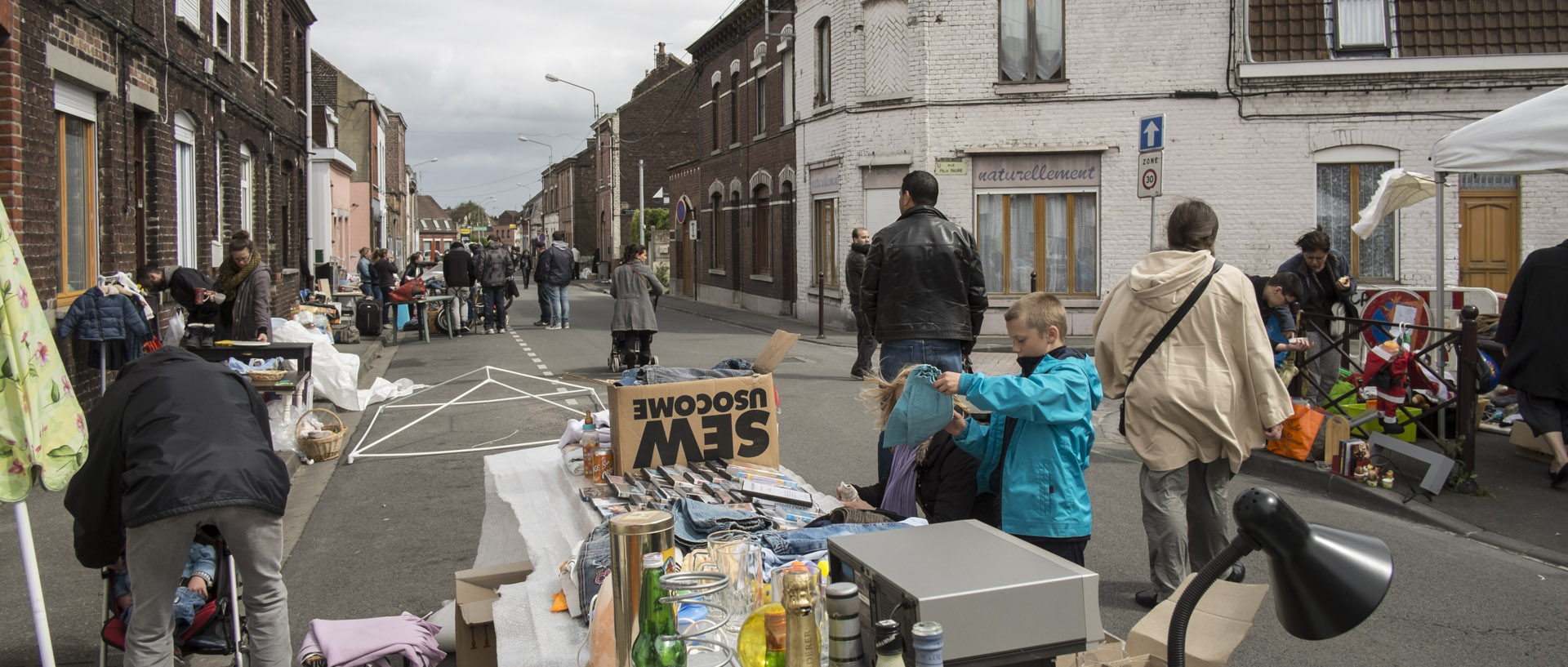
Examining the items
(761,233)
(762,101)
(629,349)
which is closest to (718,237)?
(761,233)

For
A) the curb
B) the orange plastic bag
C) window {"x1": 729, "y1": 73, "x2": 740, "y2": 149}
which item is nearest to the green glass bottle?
the curb

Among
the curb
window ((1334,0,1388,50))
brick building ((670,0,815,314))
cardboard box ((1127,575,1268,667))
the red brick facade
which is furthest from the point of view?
the red brick facade

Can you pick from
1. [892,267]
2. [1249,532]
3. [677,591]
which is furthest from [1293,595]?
[892,267]

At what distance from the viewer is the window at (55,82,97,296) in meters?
9.73

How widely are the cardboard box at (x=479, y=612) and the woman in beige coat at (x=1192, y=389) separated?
8.86 feet

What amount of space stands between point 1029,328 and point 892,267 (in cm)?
189

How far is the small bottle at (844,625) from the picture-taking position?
2.13 metres

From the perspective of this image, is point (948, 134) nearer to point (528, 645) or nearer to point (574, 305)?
point (574, 305)

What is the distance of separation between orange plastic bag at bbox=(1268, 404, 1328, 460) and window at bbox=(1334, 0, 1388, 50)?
44.2 feet

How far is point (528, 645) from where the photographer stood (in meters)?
3.20

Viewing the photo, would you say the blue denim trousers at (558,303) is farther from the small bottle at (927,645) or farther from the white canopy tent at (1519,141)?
the small bottle at (927,645)

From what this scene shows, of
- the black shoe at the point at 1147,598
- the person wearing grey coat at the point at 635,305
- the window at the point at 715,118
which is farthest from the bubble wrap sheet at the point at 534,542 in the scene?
the window at the point at 715,118

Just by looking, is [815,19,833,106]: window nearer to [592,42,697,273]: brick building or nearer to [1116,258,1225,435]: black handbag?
[1116,258,1225,435]: black handbag

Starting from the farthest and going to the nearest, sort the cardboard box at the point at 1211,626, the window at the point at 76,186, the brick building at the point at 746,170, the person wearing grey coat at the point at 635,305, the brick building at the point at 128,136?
1. the brick building at the point at 746,170
2. the person wearing grey coat at the point at 635,305
3. the window at the point at 76,186
4. the brick building at the point at 128,136
5. the cardboard box at the point at 1211,626
